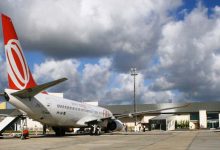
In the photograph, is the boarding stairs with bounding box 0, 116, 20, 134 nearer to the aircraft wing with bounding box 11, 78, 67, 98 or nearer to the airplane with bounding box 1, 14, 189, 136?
the airplane with bounding box 1, 14, 189, 136

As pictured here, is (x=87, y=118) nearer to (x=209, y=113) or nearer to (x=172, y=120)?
(x=172, y=120)

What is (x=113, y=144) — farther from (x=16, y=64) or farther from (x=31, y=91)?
(x=16, y=64)

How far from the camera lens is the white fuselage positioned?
109ft

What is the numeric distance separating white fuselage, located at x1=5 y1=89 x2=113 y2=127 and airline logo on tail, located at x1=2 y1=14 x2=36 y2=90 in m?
1.10

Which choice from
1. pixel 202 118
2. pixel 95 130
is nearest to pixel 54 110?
pixel 95 130

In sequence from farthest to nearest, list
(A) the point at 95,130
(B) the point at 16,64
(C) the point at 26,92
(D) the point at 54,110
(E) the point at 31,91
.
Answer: (A) the point at 95,130 < (D) the point at 54,110 < (B) the point at 16,64 < (C) the point at 26,92 < (E) the point at 31,91

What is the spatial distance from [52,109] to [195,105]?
72.6 meters

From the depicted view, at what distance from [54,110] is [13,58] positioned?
7749 mm

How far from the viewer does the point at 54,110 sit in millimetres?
37219

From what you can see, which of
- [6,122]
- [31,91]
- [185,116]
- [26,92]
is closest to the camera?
[31,91]

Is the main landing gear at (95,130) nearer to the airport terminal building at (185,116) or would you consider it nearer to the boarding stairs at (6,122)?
the boarding stairs at (6,122)

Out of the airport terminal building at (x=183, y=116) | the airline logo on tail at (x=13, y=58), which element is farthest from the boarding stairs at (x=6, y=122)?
the airport terminal building at (x=183, y=116)

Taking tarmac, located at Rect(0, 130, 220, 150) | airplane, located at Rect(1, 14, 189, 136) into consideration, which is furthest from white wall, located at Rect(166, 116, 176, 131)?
tarmac, located at Rect(0, 130, 220, 150)

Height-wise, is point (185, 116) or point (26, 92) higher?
point (26, 92)
